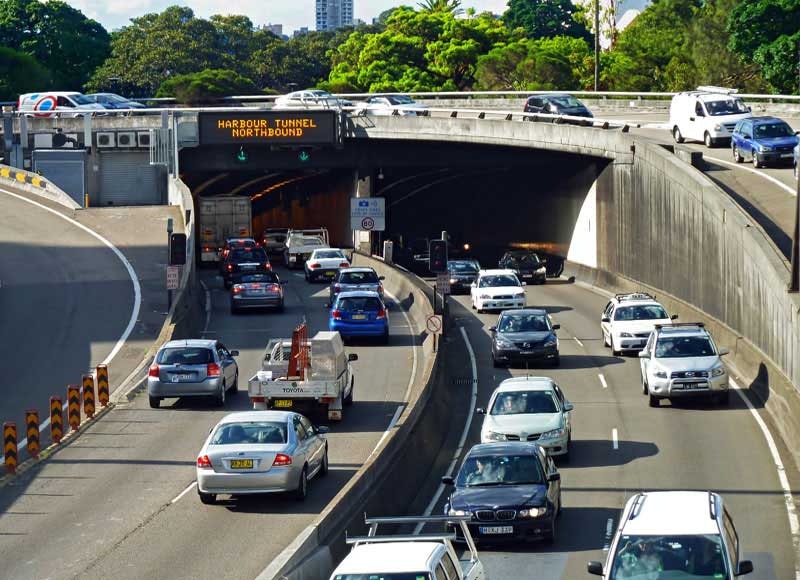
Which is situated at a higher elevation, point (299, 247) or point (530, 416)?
point (299, 247)

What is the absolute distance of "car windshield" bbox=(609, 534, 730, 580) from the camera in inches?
624

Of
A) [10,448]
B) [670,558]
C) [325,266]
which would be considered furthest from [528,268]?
[670,558]

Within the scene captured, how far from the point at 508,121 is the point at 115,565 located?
44.7 meters

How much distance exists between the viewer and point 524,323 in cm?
3984

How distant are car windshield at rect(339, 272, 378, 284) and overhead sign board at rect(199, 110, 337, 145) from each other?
21.0m

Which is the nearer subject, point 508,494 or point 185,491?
point 508,494

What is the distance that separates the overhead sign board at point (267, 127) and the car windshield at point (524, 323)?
3245 centimetres

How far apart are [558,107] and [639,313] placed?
83.9 feet

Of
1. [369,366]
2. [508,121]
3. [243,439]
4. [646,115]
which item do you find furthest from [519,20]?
[243,439]

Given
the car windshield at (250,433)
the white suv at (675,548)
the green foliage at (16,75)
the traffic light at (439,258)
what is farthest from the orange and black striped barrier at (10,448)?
the green foliage at (16,75)

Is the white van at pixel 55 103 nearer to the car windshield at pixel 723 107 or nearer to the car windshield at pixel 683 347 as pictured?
the car windshield at pixel 723 107

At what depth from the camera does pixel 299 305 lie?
174 feet

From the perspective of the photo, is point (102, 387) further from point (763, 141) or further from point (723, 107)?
point (723, 107)

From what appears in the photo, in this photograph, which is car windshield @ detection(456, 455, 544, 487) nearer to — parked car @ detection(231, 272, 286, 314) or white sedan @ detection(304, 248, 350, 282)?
parked car @ detection(231, 272, 286, 314)
